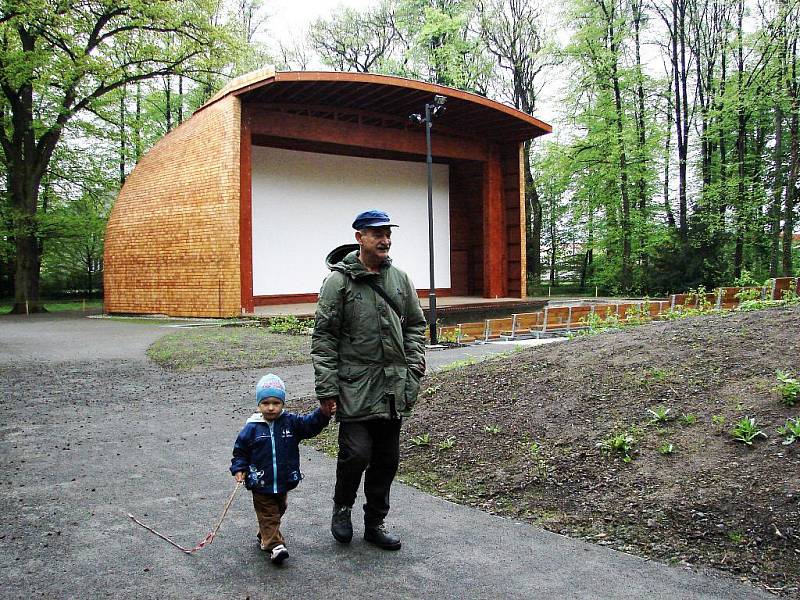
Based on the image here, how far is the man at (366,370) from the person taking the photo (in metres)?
3.40

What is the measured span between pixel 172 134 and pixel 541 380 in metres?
17.8

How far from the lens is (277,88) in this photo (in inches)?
734

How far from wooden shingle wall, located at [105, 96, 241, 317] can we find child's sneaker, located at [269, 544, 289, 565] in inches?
598

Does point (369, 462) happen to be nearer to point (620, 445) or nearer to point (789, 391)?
point (620, 445)

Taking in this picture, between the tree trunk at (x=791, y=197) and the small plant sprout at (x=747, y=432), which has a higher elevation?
the tree trunk at (x=791, y=197)

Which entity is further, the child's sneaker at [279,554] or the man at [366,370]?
the man at [366,370]

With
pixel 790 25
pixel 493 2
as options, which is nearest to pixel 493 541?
pixel 790 25

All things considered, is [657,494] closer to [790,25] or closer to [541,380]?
[541,380]

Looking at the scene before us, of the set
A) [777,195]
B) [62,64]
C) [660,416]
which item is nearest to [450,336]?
[660,416]

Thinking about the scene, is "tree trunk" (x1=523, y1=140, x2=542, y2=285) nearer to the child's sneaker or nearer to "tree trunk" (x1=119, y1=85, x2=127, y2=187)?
"tree trunk" (x1=119, y1=85, x2=127, y2=187)

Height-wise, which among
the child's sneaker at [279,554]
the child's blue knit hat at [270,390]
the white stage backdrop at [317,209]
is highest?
the white stage backdrop at [317,209]

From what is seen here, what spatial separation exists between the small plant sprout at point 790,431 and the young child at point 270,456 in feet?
8.74

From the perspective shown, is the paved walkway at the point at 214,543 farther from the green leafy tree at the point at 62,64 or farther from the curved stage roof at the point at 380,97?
the green leafy tree at the point at 62,64

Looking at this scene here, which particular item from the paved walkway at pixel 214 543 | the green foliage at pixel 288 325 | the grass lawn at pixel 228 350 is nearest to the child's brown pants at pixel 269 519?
the paved walkway at pixel 214 543
